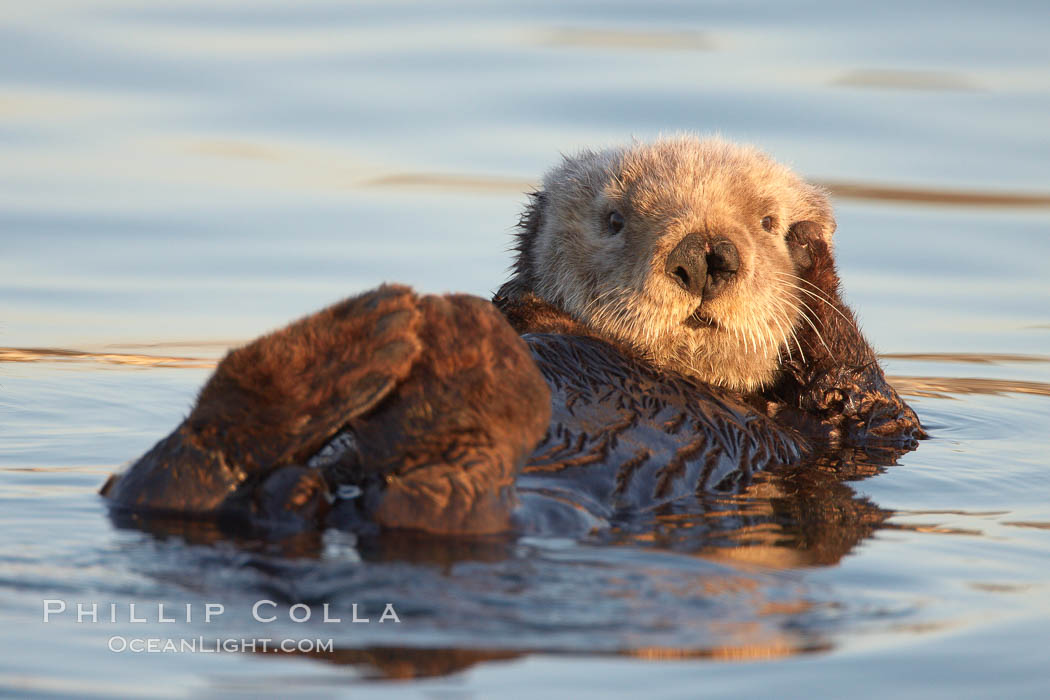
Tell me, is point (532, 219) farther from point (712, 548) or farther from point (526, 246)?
point (712, 548)

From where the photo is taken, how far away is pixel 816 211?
5082mm

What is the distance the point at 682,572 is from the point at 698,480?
→ 40.1 inches

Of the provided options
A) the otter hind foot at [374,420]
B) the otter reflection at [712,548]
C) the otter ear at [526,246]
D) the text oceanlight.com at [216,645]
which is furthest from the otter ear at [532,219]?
the text oceanlight.com at [216,645]

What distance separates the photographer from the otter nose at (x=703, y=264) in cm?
434

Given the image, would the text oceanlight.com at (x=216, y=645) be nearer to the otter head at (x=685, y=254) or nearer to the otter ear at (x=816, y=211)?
the otter head at (x=685, y=254)

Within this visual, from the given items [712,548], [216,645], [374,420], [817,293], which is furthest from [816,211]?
[216,645]

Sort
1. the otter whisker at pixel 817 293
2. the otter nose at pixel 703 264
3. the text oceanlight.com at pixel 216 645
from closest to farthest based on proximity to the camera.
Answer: the text oceanlight.com at pixel 216 645
the otter nose at pixel 703 264
the otter whisker at pixel 817 293

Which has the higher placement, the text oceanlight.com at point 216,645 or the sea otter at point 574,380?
the sea otter at point 574,380

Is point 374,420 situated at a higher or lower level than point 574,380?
lower

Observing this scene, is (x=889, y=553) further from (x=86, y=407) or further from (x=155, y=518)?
(x=86, y=407)

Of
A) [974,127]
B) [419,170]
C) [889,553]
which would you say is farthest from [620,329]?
[974,127]

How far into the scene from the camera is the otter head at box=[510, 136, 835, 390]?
14.5 ft

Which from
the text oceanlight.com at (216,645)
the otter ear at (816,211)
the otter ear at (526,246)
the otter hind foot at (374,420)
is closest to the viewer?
the text oceanlight.com at (216,645)

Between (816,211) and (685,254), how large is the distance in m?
0.93
